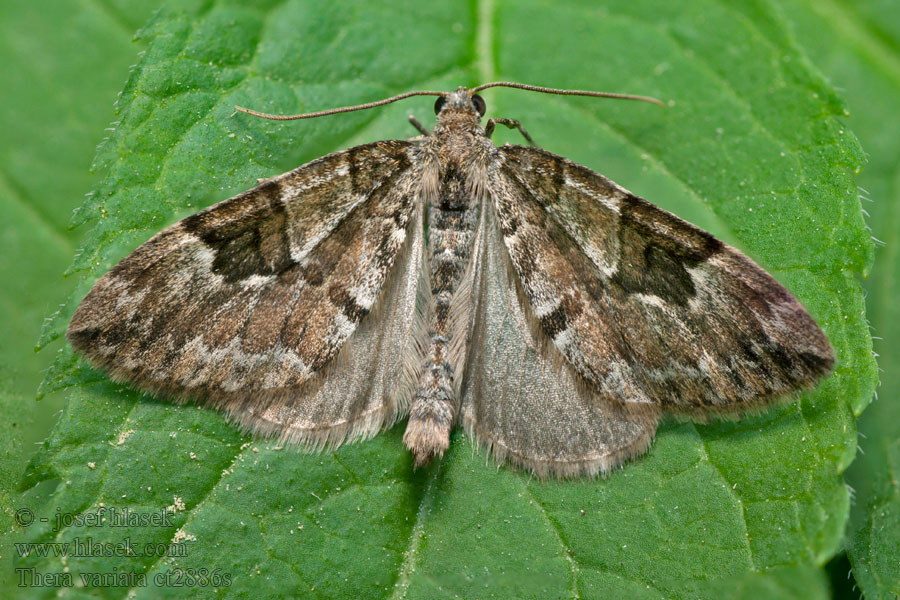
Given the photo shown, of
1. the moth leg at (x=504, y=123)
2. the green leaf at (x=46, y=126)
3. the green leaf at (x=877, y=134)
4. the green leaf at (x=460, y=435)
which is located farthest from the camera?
the green leaf at (x=46, y=126)

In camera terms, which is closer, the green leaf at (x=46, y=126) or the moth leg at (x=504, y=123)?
the moth leg at (x=504, y=123)

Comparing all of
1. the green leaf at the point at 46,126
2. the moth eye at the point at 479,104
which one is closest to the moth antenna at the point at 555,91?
the moth eye at the point at 479,104

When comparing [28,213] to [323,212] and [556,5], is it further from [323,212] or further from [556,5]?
[556,5]

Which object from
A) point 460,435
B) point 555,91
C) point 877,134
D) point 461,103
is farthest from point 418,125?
point 877,134

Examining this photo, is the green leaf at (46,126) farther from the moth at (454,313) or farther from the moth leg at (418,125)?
the moth leg at (418,125)

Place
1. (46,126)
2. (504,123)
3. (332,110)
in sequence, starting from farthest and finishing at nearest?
(46,126), (504,123), (332,110)

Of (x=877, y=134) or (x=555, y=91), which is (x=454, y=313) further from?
(x=877, y=134)
